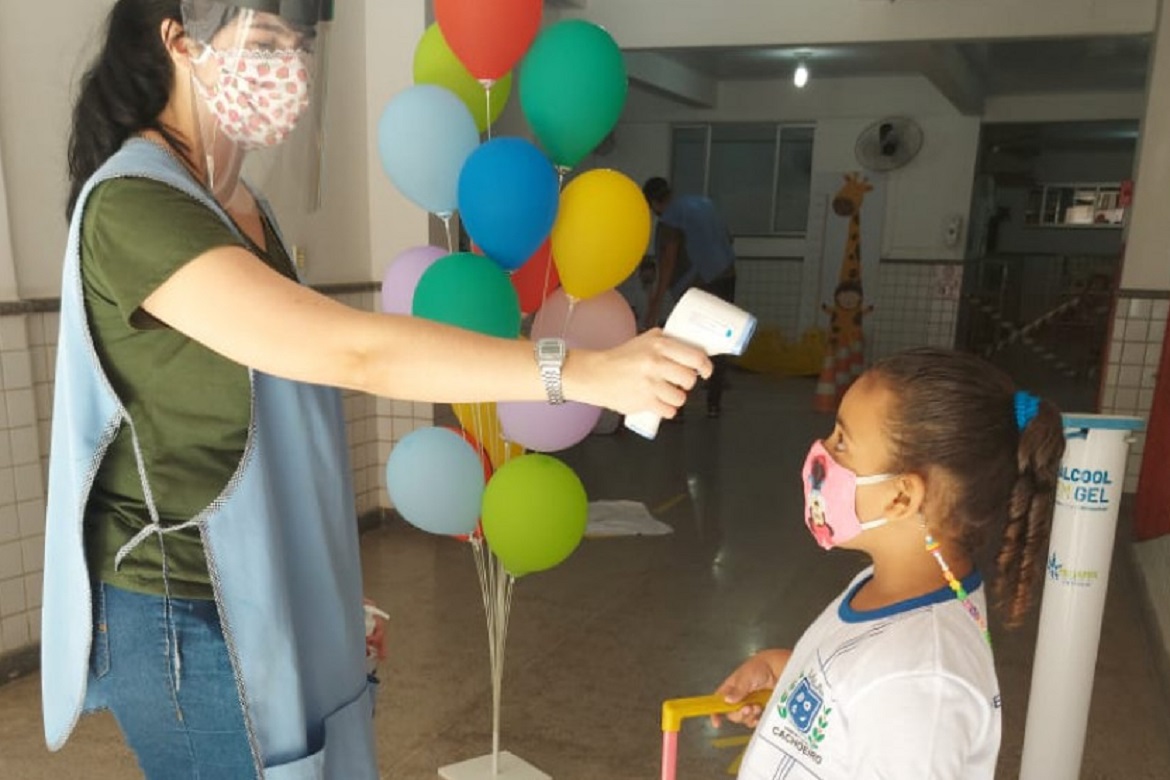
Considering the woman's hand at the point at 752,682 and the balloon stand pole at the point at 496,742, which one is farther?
the balloon stand pole at the point at 496,742

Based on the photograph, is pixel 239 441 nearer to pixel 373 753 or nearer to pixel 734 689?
pixel 373 753

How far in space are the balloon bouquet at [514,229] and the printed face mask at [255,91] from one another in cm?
70

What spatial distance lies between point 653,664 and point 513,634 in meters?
0.49

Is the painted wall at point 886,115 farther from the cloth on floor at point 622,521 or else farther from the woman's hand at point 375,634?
the woman's hand at point 375,634

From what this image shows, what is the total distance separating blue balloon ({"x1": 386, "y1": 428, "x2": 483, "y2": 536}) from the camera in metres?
1.93

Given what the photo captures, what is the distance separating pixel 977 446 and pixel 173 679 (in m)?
0.98

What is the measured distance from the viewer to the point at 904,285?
8.25m

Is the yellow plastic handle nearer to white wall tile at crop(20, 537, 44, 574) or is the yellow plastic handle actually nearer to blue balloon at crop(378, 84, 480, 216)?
blue balloon at crop(378, 84, 480, 216)

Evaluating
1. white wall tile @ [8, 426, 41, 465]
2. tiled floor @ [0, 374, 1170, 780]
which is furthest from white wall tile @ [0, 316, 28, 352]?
tiled floor @ [0, 374, 1170, 780]

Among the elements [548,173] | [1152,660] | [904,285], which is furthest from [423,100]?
[904,285]

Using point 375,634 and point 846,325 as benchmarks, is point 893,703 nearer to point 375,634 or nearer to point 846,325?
point 375,634

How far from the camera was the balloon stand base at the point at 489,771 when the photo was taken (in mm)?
2154

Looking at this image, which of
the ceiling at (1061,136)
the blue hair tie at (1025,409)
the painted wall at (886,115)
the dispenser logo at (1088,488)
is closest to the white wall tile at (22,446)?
the blue hair tie at (1025,409)

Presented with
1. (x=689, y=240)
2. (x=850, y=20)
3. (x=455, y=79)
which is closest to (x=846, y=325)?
(x=689, y=240)
